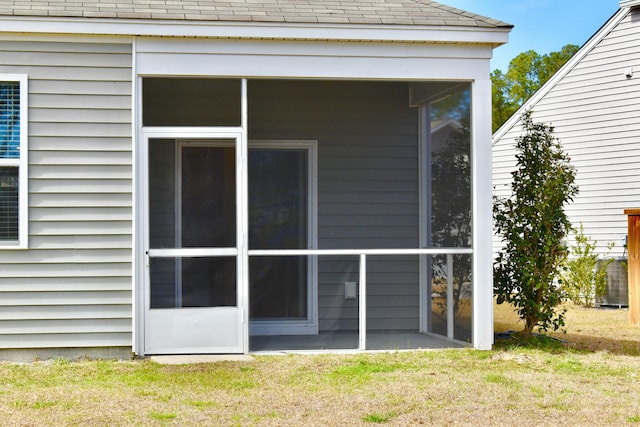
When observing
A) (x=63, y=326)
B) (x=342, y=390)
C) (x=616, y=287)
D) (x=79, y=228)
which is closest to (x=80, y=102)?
(x=79, y=228)

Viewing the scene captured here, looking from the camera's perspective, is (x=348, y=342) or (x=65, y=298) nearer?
(x=65, y=298)

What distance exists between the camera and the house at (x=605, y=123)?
47.9ft

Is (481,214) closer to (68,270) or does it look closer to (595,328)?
(68,270)

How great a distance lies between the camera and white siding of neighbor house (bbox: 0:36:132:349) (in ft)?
24.8

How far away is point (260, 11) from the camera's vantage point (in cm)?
792

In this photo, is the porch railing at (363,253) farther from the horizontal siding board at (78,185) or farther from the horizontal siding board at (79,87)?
the horizontal siding board at (79,87)

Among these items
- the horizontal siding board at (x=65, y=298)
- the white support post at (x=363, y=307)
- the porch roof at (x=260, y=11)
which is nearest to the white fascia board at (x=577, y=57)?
the porch roof at (x=260, y=11)

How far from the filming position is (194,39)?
7703 millimetres

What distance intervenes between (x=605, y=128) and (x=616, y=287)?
266 centimetres

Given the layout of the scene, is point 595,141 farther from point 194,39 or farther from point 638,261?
point 194,39

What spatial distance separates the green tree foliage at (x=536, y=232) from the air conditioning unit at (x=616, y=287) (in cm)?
613

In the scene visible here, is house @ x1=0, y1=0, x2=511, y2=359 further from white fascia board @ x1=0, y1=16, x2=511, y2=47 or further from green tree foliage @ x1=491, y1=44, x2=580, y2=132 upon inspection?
green tree foliage @ x1=491, y1=44, x2=580, y2=132

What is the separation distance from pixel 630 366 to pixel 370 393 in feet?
8.59

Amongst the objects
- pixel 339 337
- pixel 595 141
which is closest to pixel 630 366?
pixel 339 337
